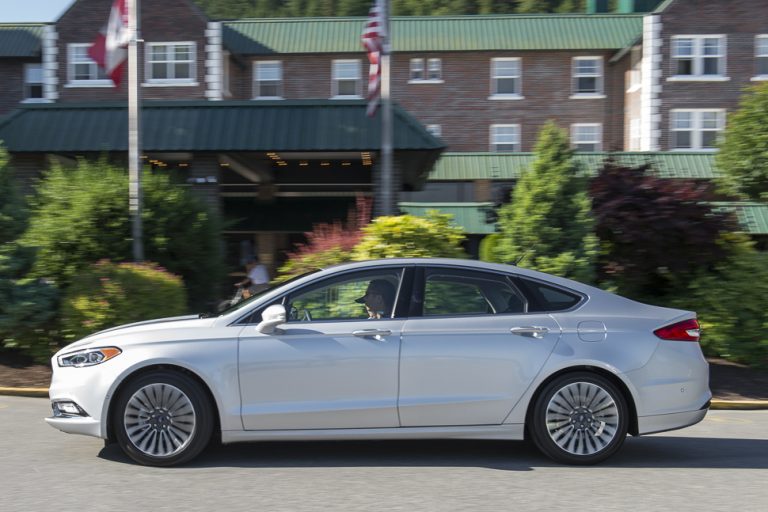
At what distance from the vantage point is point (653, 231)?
11.5 meters

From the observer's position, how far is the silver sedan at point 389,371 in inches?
252

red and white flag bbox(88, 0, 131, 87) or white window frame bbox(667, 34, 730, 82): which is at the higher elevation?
white window frame bbox(667, 34, 730, 82)

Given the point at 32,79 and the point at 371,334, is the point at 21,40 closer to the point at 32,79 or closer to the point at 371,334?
the point at 32,79

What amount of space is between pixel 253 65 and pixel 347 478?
3383cm

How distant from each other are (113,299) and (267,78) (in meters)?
28.3

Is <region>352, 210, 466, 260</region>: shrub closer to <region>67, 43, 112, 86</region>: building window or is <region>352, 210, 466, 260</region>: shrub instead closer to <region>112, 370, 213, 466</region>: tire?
<region>112, 370, 213, 466</region>: tire

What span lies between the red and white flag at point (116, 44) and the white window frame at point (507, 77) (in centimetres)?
2568

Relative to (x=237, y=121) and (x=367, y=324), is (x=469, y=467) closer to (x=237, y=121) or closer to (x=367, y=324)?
(x=367, y=324)

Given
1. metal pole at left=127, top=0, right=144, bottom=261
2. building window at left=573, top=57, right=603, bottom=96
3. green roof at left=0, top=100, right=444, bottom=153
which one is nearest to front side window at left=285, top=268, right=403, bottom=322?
metal pole at left=127, top=0, right=144, bottom=261

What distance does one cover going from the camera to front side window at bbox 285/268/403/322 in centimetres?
667

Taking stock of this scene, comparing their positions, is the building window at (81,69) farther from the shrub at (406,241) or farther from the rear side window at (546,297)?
the rear side window at (546,297)

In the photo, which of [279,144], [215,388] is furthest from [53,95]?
[215,388]

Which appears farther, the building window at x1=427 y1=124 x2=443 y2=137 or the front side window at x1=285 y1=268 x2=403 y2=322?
the building window at x1=427 y1=124 x2=443 y2=137

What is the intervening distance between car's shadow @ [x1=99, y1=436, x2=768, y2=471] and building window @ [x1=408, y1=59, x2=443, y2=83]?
3162 centimetres
